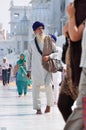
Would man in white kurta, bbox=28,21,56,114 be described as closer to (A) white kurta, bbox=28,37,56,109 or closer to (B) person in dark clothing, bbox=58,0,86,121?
(A) white kurta, bbox=28,37,56,109

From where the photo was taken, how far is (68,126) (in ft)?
14.6

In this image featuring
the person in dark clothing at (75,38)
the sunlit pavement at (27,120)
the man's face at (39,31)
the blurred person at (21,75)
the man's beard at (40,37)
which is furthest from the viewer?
the blurred person at (21,75)

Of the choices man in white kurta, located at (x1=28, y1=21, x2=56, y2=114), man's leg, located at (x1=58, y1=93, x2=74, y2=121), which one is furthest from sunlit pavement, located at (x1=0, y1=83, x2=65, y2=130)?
man's leg, located at (x1=58, y1=93, x2=74, y2=121)

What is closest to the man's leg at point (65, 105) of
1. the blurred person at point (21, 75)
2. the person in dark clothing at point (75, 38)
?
the person in dark clothing at point (75, 38)

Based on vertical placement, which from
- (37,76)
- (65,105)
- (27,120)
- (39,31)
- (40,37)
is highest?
(65,105)

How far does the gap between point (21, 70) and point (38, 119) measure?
23.1 feet

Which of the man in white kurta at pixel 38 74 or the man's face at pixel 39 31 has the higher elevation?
the man's face at pixel 39 31

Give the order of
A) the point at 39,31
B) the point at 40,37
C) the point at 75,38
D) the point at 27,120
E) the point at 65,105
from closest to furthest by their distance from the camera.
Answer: the point at 75,38 < the point at 65,105 < the point at 27,120 < the point at 39,31 < the point at 40,37

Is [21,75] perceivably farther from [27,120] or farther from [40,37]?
[27,120]

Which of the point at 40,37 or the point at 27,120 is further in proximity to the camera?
the point at 40,37

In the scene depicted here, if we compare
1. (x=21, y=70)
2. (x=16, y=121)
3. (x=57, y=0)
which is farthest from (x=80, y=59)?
(x=57, y=0)

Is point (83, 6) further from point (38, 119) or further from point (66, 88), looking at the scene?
point (38, 119)

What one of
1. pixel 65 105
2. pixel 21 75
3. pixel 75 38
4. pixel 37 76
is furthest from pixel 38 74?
pixel 21 75

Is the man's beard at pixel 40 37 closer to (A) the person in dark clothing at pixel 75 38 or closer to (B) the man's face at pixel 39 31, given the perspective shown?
(B) the man's face at pixel 39 31
